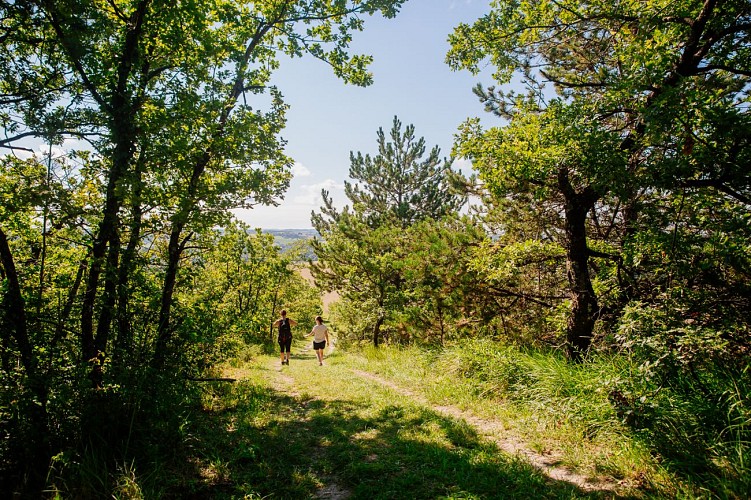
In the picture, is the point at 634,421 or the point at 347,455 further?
the point at 347,455

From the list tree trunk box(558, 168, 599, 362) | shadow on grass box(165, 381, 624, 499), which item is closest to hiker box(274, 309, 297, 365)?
shadow on grass box(165, 381, 624, 499)

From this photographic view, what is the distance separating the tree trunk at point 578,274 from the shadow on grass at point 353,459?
2569 millimetres

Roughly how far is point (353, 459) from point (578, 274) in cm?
465

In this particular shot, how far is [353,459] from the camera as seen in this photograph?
4246 millimetres

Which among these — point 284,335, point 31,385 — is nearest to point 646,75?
point 31,385

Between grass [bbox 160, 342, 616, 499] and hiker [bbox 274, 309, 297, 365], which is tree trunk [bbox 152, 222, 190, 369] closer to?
grass [bbox 160, 342, 616, 499]

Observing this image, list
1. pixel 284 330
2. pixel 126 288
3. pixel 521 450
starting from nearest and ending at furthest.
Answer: pixel 126 288, pixel 521 450, pixel 284 330

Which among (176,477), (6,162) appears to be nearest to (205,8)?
(6,162)

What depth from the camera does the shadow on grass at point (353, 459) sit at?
11.5 feet

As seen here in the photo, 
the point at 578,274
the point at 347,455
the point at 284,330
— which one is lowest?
the point at 347,455

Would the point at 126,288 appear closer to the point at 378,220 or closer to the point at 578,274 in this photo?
the point at 578,274

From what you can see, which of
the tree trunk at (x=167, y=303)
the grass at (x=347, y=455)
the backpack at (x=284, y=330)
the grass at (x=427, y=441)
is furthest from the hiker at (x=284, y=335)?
the tree trunk at (x=167, y=303)

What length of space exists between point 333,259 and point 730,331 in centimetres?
1380

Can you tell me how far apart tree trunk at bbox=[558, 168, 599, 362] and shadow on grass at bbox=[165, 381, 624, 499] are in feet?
8.43
